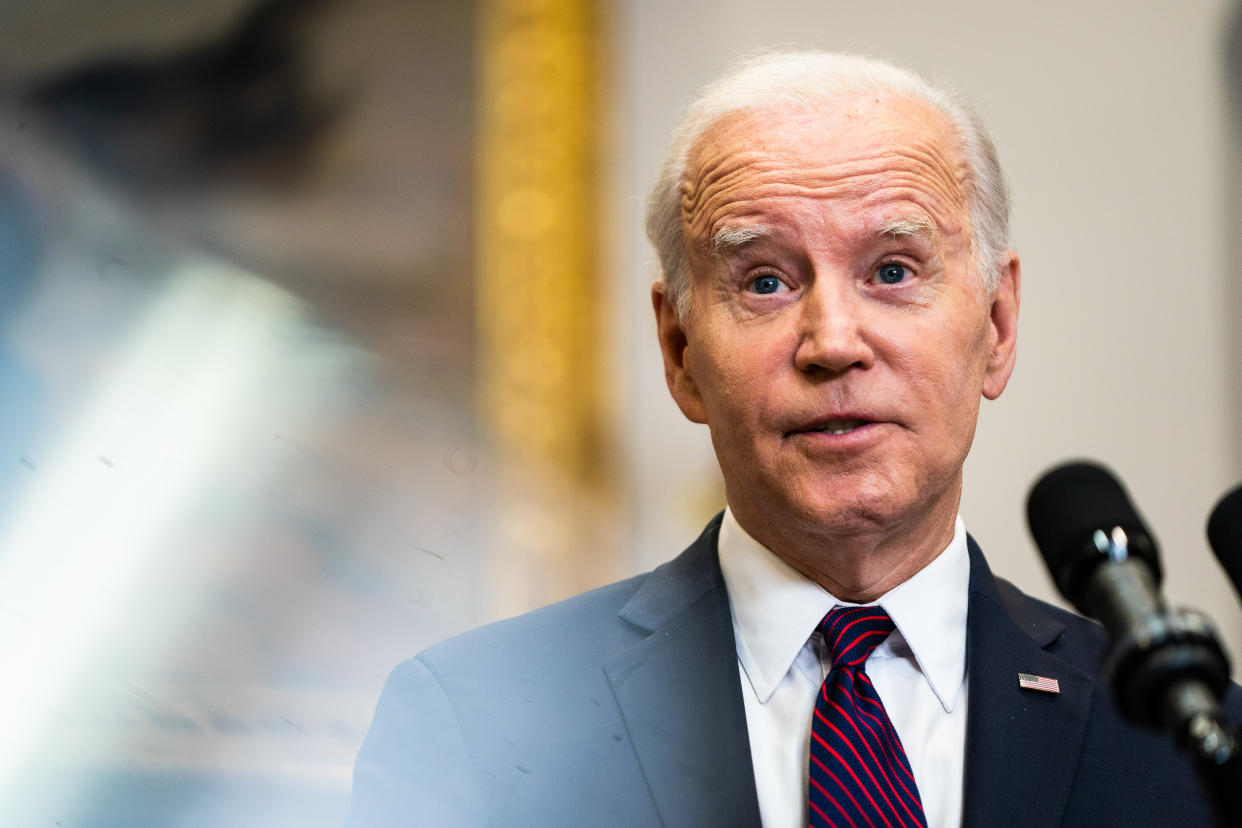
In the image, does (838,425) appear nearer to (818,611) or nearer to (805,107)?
(818,611)

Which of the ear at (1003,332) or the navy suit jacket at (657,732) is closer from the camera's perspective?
the navy suit jacket at (657,732)

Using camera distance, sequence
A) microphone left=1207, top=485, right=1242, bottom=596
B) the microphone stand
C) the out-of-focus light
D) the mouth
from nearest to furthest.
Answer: the microphone stand < microphone left=1207, top=485, right=1242, bottom=596 < the out-of-focus light < the mouth

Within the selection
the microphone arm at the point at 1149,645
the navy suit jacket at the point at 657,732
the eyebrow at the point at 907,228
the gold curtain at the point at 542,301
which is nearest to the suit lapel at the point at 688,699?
the navy suit jacket at the point at 657,732

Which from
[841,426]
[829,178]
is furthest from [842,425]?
[829,178]

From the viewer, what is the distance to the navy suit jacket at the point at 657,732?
909mm

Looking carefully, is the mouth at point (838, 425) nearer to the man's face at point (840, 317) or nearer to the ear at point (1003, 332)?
the man's face at point (840, 317)

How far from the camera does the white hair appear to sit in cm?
102

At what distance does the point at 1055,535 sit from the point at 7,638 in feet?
2.42

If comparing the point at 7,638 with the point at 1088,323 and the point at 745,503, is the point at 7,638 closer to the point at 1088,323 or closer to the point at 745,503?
the point at 745,503

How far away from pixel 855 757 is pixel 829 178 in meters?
0.50

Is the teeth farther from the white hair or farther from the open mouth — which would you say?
the white hair

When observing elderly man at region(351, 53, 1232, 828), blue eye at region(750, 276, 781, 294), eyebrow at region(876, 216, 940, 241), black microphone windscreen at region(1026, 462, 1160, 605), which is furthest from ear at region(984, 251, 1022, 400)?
black microphone windscreen at region(1026, 462, 1160, 605)

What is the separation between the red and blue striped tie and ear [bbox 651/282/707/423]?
0.91 feet

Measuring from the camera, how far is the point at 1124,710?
1.52 ft
